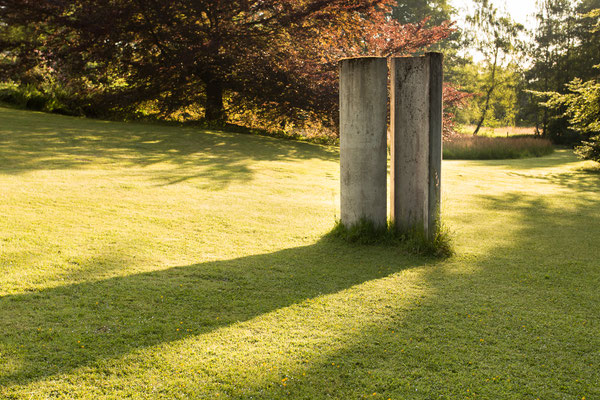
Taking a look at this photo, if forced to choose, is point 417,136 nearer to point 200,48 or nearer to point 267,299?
point 267,299

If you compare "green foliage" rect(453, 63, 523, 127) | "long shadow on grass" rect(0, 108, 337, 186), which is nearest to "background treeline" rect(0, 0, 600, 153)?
"long shadow on grass" rect(0, 108, 337, 186)

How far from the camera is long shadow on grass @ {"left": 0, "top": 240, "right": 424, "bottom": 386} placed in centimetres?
259

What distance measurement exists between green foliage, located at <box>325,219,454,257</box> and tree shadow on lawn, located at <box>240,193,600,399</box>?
26 cm

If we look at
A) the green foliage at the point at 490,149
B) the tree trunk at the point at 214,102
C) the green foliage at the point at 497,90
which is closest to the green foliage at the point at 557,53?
the green foliage at the point at 497,90

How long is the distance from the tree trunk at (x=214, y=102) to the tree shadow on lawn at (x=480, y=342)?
11.1 m

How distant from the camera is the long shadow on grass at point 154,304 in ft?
8.48

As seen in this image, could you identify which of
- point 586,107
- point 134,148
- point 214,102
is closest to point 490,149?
point 586,107

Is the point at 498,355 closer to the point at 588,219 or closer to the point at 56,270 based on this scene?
the point at 56,270

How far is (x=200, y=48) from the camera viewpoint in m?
12.9

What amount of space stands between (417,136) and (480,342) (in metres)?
2.25

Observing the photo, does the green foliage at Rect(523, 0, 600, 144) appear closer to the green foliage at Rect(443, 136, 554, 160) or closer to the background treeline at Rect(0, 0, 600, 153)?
the green foliage at Rect(443, 136, 554, 160)

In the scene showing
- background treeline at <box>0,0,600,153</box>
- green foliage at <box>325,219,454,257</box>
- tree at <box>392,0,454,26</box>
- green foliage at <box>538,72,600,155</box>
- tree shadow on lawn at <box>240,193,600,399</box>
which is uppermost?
tree at <box>392,0,454,26</box>

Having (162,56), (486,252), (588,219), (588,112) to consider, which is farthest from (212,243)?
(588,112)

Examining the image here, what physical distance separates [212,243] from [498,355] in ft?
9.17
